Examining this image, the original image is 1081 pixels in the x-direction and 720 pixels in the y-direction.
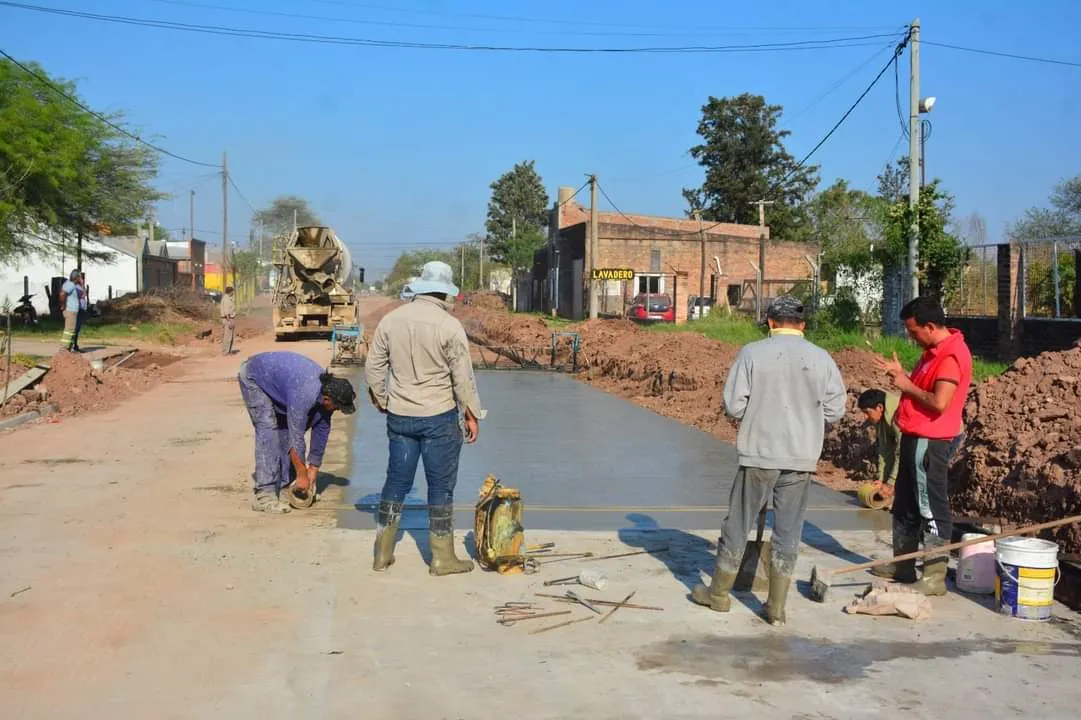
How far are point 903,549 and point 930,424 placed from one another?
835mm

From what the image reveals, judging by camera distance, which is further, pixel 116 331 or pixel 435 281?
pixel 116 331

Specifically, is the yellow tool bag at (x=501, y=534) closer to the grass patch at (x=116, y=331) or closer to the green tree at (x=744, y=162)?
the grass patch at (x=116, y=331)

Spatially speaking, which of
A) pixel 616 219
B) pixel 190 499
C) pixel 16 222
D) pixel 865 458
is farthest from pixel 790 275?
pixel 190 499

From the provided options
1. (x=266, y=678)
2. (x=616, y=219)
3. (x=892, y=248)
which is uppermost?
(x=616, y=219)

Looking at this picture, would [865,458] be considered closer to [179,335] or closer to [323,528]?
[323,528]

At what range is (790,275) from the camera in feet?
177

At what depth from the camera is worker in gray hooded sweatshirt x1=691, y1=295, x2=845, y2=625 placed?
5609 mm

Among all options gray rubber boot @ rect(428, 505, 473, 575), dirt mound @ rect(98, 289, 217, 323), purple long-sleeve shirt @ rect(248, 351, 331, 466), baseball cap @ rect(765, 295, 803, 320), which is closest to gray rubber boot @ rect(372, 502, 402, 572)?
gray rubber boot @ rect(428, 505, 473, 575)

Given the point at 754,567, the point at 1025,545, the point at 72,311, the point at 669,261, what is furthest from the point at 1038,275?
the point at 669,261

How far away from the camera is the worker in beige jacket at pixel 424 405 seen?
21.0 feet

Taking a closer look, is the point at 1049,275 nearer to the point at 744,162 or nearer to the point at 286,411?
the point at 286,411

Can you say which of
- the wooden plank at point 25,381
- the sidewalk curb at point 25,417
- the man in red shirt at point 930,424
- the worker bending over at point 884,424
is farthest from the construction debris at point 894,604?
the wooden plank at point 25,381

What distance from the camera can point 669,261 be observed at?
51.2m

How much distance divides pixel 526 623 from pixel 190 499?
4.11 m
